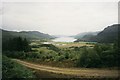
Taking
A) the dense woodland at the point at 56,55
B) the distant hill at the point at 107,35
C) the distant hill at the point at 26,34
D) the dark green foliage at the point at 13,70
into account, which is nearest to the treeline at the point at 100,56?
the dense woodland at the point at 56,55

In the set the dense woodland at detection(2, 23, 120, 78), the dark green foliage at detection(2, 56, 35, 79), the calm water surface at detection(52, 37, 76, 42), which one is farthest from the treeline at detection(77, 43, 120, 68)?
the dark green foliage at detection(2, 56, 35, 79)

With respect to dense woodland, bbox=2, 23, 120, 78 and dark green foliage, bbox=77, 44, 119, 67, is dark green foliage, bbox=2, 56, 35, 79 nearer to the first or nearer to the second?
dense woodland, bbox=2, 23, 120, 78

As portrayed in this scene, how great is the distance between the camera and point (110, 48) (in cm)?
559

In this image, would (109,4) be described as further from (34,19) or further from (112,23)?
(34,19)

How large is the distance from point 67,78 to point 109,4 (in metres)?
1.51

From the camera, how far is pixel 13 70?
5547mm

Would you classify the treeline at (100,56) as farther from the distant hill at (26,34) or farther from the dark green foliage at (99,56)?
the distant hill at (26,34)

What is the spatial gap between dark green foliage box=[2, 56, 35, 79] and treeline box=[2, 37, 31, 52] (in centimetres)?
20

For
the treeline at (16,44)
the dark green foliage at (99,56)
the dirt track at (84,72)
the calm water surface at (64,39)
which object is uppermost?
the calm water surface at (64,39)

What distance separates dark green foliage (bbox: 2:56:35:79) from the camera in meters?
5.53

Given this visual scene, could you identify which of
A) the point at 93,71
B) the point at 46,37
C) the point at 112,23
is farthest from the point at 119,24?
the point at 46,37

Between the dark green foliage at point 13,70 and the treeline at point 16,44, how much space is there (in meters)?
0.20

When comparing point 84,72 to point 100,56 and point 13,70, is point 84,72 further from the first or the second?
point 13,70

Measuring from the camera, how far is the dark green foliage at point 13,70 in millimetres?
5531
